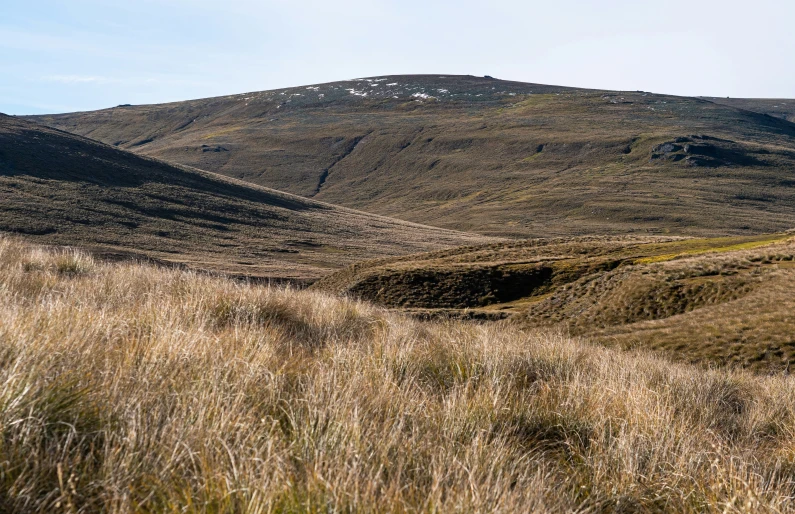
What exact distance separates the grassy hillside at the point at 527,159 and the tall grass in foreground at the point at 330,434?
301 ft

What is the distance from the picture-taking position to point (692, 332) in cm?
1875

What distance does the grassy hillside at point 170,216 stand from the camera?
175ft

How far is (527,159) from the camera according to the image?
484 feet

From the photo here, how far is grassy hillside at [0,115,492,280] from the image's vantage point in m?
53.3

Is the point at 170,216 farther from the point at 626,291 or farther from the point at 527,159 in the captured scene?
the point at 527,159

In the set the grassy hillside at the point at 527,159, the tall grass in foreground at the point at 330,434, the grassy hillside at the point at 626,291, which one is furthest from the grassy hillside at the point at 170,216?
the tall grass in foreground at the point at 330,434

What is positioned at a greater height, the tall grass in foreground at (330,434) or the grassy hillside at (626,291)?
the tall grass in foreground at (330,434)

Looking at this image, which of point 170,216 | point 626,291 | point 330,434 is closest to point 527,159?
point 170,216

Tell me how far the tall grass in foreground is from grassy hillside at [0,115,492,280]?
39729 mm

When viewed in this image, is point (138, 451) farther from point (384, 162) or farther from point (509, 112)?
point (509, 112)

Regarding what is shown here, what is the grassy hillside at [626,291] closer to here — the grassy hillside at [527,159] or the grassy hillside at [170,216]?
the grassy hillside at [170,216]

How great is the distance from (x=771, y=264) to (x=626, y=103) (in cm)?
17331

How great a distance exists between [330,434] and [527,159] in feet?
489

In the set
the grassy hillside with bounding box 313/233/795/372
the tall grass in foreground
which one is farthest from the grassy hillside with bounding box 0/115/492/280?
the tall grass in foreground
